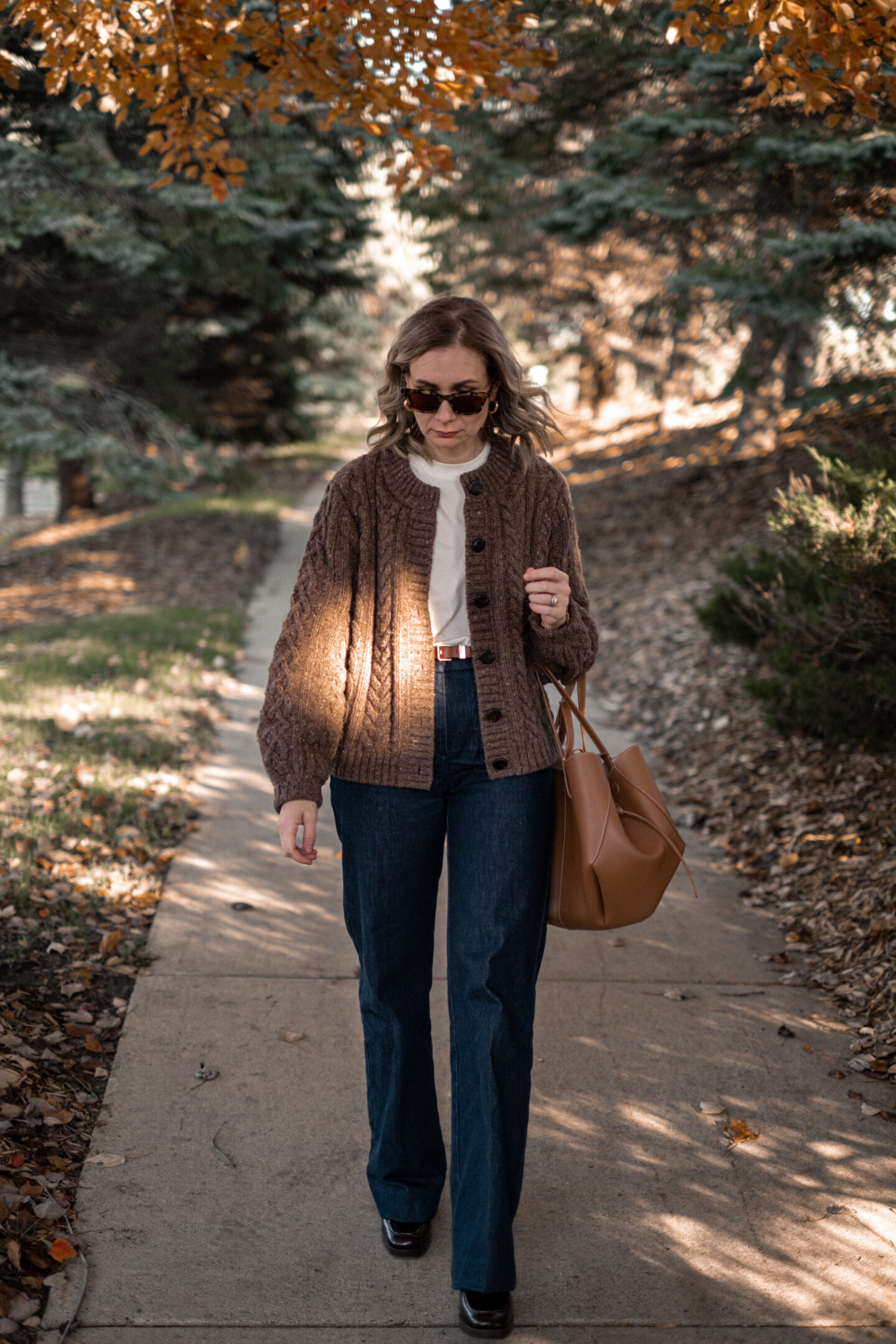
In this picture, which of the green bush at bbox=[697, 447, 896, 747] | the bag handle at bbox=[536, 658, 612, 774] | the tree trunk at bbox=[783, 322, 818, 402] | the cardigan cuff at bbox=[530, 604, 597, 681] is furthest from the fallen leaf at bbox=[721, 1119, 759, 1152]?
the tree trunk at bbox=[783, 322, 818, 402]

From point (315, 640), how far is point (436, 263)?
12.3m

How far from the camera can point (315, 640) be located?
2.51 metres

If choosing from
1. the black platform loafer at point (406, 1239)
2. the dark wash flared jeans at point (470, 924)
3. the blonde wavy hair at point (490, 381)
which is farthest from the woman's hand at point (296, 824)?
the black platform loafer at point (406, 1239)

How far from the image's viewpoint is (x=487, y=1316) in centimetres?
245

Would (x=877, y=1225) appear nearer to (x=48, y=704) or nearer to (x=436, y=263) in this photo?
(x=48, y=704)

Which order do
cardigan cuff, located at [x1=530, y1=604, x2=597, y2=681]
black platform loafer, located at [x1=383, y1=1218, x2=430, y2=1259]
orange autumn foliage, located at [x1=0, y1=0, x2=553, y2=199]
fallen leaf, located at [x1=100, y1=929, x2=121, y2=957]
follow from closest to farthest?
cardigan cuff, located at [x1=530, y1=604, x2=597, y2=681] < black platform loafer, located at [x1=383, y1=1218, x2=430, y2=1259] < fallen leaf, located at [x1=100, y1=929, x2=121, y2=957] < orange autumn foliage, located at [x1=0, y1=0, x2=553, y2=199]

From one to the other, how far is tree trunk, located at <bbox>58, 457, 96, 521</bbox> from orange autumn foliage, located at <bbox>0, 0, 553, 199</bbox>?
11.7 meters

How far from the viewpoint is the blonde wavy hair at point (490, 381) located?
2.45 m

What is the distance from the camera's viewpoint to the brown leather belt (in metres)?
2.48

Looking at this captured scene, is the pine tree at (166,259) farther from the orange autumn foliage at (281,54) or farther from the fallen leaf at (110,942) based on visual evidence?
the fallen leaf at (110,942)

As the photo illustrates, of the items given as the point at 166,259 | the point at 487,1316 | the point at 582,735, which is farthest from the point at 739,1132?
the point at 166,259

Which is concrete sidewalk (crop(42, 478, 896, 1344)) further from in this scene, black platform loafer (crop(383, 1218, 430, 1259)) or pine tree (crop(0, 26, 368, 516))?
pine tree (crop(0, 26, 368, 516))

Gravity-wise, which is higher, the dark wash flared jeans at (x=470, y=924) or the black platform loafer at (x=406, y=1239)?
the dark wash flared jeans at (x=470, y=924)

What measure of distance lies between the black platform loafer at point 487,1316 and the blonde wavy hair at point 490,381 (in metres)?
1.86
